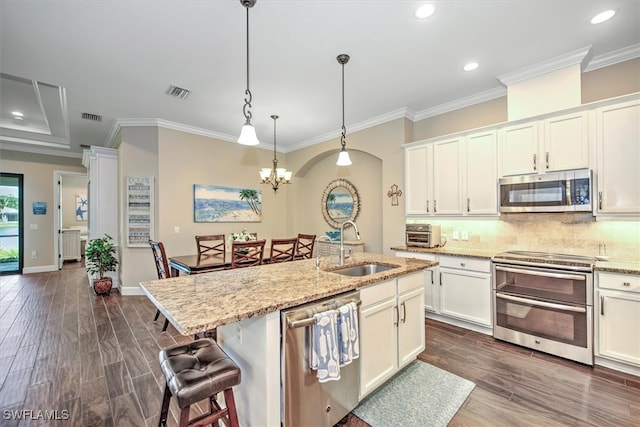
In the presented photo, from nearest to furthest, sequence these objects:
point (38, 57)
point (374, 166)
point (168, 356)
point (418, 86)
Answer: point (168, 356), point (38, 57), point (418, 86), point (374, 166)

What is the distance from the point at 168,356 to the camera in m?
1.55

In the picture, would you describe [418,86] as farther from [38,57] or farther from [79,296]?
[79,296]

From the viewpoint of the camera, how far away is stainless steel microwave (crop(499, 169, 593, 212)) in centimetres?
271

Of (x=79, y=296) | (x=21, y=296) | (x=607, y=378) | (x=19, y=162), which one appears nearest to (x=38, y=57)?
(x=79, y=296)

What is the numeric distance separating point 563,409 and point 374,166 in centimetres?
392

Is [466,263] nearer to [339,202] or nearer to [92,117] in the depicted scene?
[339,202]

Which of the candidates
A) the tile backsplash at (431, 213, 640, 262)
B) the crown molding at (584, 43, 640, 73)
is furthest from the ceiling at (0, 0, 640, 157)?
the tile backsplash at (431, 213, 640, 262)

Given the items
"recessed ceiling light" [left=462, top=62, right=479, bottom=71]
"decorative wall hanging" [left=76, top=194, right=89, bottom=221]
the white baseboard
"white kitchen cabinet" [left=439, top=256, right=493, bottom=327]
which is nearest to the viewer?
"recessed ceiling light" [left=462, top=62, right=479, bottom=71]

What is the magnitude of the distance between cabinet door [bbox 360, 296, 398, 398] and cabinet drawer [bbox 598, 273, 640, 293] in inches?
75.4

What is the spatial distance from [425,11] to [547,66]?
1.78 m

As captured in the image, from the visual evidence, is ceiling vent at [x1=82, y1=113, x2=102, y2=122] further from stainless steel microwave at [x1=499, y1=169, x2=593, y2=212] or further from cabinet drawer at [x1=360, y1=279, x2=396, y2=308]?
stainless steel microwave at [x1=499, y1=169, x2=593, y2=212]

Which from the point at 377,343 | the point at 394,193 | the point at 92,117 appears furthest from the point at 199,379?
the point at 92,117

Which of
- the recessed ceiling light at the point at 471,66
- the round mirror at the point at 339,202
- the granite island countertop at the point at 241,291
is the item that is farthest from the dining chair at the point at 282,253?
the recessed ceiling light at the point at 471,66

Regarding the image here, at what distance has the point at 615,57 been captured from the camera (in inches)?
111
